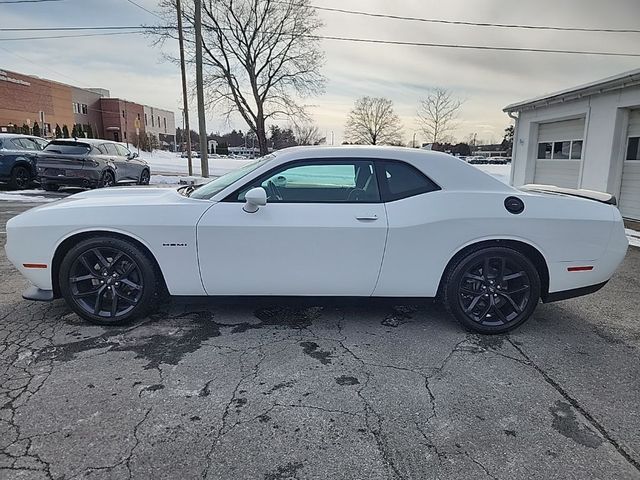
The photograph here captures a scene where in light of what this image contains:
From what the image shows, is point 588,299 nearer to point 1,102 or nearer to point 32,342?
point 32,342

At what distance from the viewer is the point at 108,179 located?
44.3ft

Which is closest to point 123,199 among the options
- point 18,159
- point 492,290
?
point 492,290

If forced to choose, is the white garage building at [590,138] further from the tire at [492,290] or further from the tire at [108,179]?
the tire at [108,179]

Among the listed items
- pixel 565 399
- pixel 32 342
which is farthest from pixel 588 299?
pixel 32 342

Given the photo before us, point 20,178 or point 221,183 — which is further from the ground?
point 221,183

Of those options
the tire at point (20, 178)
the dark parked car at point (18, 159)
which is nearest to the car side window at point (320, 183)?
the dark parked car at point (18, 159)

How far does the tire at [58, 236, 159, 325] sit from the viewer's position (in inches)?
142

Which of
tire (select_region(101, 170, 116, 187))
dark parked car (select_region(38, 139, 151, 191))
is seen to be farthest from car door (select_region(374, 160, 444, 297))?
tire (select_region(101, 170, 116, 187))

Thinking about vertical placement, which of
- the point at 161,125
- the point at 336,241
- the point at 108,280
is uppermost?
the point at 161,125

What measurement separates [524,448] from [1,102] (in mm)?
53396

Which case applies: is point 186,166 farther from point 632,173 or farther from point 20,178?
point 632,173

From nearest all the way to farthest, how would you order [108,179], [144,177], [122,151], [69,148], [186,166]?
[69,148], [108,179], [122,151], [144,177], [186,166]

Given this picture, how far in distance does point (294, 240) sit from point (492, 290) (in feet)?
5.52

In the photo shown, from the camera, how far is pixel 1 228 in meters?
8.01
